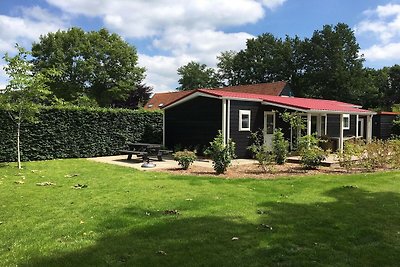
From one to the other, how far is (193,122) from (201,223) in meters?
12.7

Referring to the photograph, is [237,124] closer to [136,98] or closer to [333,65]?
[136,98]

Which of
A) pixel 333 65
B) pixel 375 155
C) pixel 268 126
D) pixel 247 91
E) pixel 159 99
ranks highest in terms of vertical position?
pixel 333 65

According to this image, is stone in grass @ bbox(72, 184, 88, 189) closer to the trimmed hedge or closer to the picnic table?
the picnic table

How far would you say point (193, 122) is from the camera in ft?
60.6

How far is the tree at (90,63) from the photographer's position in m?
40.3

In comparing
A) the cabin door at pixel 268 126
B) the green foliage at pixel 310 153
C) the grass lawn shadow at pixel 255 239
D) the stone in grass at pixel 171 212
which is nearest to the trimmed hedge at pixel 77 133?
the cabin door at pixel 268 126

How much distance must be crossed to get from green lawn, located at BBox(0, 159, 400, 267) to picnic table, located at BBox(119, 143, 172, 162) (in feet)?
16.1

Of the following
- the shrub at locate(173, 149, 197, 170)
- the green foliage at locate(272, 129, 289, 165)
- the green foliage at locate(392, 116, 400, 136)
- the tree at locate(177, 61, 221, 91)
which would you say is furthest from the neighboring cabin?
the tree at locate(177, 61, 221, 91)

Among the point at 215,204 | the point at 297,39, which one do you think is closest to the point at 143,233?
the point at 215,204

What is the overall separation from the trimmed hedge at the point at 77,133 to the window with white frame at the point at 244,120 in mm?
5475

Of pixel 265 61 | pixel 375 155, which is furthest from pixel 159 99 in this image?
pixel 375 155

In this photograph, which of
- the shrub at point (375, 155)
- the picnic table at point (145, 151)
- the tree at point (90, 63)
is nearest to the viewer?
the shrub at point (375, 155)

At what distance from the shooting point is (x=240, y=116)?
56.6ft

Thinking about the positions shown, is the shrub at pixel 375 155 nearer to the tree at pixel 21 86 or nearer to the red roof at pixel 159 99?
the tree at pixel 21 86
